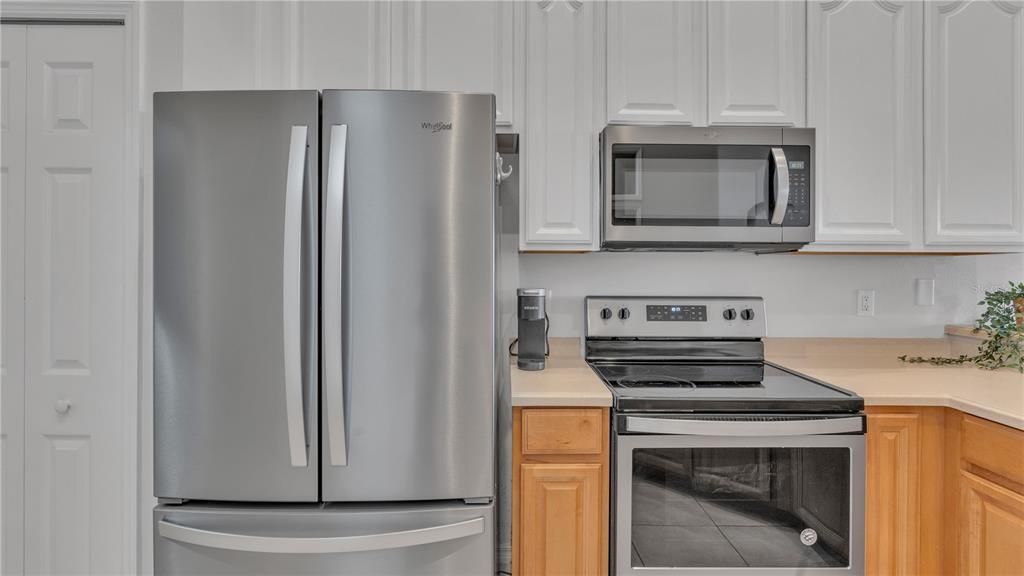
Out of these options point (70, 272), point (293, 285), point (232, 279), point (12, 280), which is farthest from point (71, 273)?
point (293, 285)

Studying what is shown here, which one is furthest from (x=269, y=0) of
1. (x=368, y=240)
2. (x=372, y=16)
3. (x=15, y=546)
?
(x=15, y=546)

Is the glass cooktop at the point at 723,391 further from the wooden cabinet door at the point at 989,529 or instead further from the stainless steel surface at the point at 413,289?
the stainless steel surface at the point at 413,289

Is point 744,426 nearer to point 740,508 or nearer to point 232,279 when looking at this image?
point 740,508

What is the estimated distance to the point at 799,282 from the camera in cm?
218

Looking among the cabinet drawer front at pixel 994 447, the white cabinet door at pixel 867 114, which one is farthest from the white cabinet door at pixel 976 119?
the cabinet drawer front at pixel 994 447

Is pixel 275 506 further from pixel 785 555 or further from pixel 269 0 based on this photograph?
pixel 269 0

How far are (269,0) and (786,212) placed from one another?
1.76m

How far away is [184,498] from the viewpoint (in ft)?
4.63

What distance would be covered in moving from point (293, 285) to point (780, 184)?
1415 millimetres

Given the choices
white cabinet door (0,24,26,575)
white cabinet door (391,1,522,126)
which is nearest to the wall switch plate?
white cabinet door (391,1,522,126)

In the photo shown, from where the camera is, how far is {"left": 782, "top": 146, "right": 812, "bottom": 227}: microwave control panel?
1.76 meters

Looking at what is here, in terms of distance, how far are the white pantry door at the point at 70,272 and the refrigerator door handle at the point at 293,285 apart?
90 cm

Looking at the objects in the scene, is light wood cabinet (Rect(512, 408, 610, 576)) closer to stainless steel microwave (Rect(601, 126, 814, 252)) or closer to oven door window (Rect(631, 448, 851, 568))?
oven door window (Rect(631, 448, 851, 568))

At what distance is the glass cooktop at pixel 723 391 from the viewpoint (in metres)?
1.49
